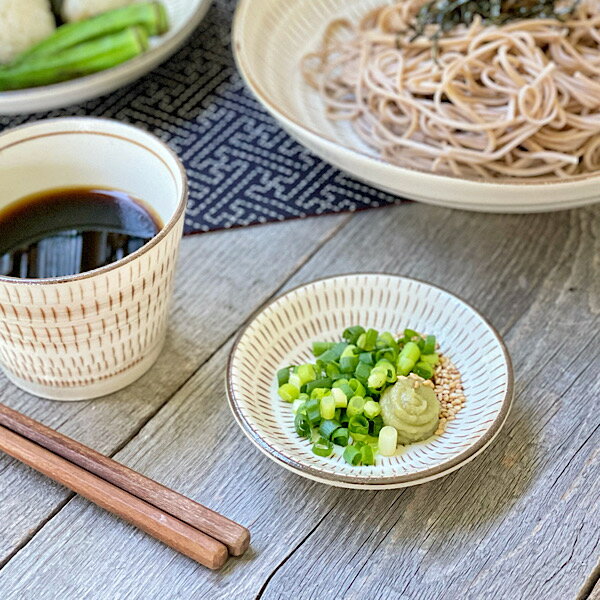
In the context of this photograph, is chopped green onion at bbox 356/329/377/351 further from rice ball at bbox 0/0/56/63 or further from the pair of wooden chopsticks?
rice ball at bbox 0/0/56/63

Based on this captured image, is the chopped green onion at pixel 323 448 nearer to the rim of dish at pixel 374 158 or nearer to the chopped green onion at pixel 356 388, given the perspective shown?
the chopped green onion at pixel 356 388

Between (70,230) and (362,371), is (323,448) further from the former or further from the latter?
(70,230)

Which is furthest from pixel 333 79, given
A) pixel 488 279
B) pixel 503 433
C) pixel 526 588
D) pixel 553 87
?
pixel 526 588

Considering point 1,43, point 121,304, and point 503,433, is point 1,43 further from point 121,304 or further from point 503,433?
point 503,433

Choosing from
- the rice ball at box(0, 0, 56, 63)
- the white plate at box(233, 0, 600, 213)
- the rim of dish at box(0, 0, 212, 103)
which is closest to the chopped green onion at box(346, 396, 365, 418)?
the white plate at box(233, 0, 600, 213)

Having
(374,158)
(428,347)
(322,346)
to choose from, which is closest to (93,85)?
(374,158)

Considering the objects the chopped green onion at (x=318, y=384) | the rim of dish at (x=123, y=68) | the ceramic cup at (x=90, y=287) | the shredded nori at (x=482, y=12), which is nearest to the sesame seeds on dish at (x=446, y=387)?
the chopped green onion at (x=318, y=384)
